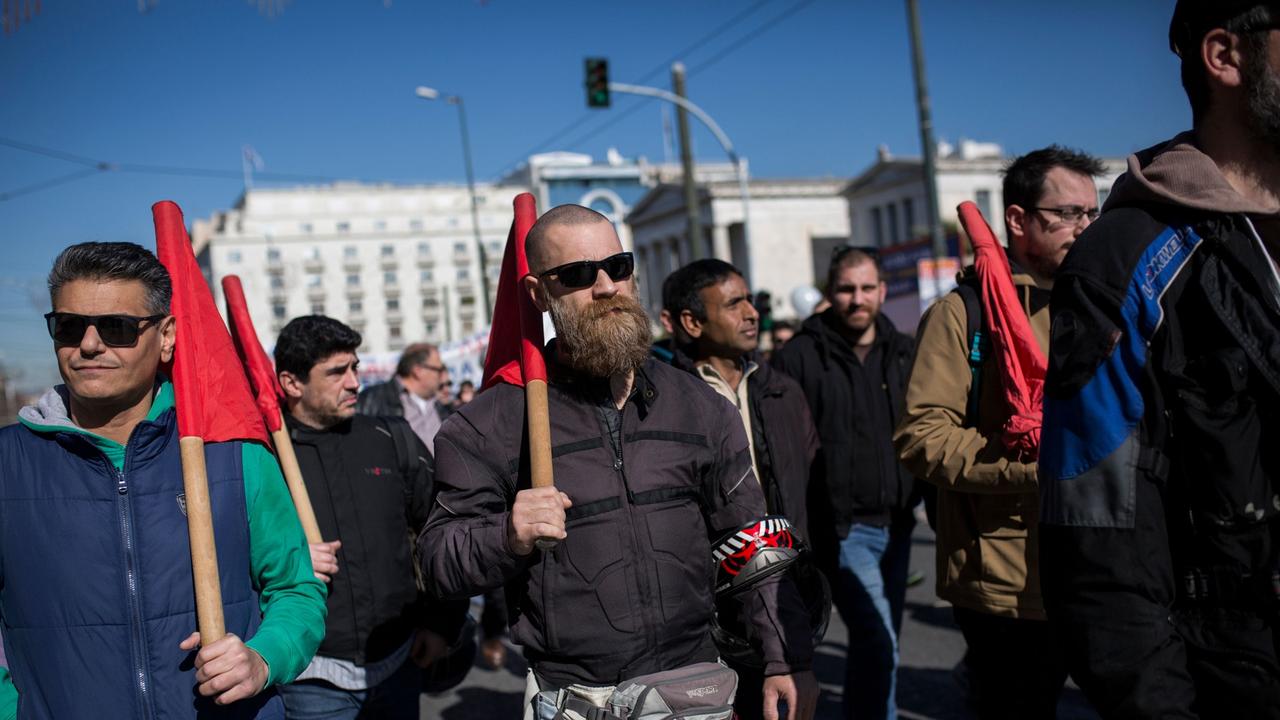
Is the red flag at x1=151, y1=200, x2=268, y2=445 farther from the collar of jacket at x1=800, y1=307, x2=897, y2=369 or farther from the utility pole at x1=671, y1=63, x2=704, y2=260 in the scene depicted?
the utility pole at x1=671, y1=63, x2=704, y2=260

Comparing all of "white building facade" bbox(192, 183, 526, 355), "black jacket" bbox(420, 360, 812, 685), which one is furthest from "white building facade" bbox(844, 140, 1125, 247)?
"black jacket" bbox(420, 360, 812, 685)

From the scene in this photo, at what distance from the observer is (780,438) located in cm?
402

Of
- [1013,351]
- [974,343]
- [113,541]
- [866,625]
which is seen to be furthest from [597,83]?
[113,541]

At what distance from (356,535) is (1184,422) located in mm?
2886

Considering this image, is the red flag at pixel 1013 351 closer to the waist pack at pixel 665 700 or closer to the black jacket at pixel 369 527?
the waist pack at pixel 665 700

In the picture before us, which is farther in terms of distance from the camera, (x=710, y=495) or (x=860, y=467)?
(x=860, y=467)

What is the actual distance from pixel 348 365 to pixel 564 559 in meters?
1.92

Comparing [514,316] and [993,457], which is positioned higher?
[514,316]

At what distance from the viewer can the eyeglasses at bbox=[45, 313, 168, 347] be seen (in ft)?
7.59

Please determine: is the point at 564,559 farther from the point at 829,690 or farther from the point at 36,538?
the point at 829,690

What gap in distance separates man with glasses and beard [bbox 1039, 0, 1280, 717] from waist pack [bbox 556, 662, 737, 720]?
0.96 meters

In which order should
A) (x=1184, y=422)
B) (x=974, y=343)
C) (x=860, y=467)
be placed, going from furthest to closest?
(x=860, y=467) → (x=974, y=343) → (x=1184, y=422)

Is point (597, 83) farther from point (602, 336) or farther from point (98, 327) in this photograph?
point (98, 327)

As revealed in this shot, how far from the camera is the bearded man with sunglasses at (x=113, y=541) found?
224 centimetres
